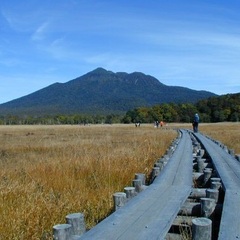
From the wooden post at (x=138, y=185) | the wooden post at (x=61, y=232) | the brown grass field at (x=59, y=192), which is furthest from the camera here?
the wooden post at (x=138, y=185)

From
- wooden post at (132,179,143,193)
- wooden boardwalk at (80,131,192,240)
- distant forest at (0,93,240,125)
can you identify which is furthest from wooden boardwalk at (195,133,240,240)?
distant forest at (0,93,240,125)

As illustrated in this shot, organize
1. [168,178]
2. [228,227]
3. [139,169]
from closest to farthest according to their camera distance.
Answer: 1. [228,227]
2. [168,178]
3. [139,169]

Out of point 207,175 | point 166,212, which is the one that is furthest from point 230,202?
point 207,175

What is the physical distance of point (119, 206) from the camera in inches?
153

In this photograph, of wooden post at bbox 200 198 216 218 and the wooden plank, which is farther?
wooden post at bbox 200 198 216 218

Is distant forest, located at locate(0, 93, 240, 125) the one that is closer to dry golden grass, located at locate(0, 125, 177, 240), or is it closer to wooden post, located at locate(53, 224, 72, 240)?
dry golden grass, located at locate(0, 125, 177, 240)

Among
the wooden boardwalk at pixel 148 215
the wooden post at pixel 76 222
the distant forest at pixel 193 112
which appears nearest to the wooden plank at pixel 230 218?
the wooden boardwalk at pixel 148 215

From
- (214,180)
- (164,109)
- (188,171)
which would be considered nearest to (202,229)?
(214,180)

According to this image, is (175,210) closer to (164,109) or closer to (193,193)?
(193,193)

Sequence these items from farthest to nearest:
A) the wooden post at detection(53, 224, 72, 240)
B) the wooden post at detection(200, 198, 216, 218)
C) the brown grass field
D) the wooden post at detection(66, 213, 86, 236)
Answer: the brown grass field
the wooden post at detection(200, 198, 216, 218)
the wooden post at detection(66, 213, 86, 236)
the wooden post at detection(53, 224, 72, 240)

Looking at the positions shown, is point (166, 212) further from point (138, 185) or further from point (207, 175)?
point (207, 175)

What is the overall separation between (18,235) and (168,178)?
2.36 metres

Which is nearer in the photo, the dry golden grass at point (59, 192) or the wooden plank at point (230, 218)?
the wooden plank at point (230, 218)

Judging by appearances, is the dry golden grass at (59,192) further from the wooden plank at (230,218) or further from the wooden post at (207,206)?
the wooden plank at (230,218)
